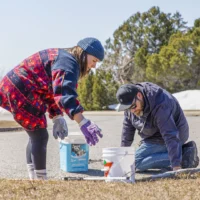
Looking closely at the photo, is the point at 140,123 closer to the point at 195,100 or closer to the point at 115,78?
the point at 195,100

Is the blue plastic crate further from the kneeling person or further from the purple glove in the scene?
the purple glove

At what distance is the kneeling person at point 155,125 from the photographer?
5043mm

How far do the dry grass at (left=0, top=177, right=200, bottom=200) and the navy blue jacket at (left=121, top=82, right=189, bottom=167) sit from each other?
0.64 metres

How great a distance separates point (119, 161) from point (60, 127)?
0.82 m

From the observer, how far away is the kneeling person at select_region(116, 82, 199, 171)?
5.04 meters

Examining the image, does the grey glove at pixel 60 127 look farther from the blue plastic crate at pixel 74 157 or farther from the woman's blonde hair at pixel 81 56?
the woman's blonde hair at pixel 81 56

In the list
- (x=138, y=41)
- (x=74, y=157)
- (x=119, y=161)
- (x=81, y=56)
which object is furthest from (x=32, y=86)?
(x=138, y=41)

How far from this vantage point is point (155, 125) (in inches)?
215

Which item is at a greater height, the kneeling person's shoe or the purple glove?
the purple glove

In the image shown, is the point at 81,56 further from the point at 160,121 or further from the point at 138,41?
the point at 138,41

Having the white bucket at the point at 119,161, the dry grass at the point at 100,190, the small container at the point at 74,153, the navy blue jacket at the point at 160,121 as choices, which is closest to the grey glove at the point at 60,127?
the small container at the point at 74,153

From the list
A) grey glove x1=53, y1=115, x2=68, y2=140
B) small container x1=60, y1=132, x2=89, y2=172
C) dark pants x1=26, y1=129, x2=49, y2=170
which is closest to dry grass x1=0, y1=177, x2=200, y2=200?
dark pants x1=26, y1=129, x2=49, y2=170

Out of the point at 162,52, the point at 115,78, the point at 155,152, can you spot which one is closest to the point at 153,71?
the point at 162,52

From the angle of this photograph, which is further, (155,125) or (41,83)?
(155,125)
